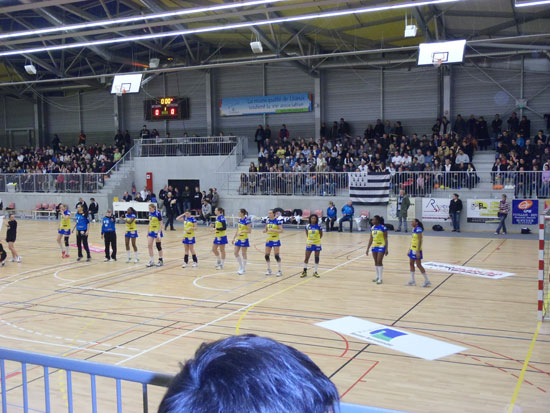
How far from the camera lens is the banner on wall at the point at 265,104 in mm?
36594

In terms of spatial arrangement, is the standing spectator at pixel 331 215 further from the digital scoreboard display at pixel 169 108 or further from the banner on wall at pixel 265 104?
the digital scoreboard display at pixel 169 108

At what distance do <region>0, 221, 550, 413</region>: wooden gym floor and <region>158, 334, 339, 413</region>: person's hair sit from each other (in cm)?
469

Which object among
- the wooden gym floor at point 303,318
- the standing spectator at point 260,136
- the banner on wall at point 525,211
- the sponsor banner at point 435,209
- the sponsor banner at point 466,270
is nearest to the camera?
the wooden gym floor at point 303,318

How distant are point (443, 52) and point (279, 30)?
11.3 m

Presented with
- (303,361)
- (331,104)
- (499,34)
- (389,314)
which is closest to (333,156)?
(331,104)

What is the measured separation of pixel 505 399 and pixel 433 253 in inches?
528

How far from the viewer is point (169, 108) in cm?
3784

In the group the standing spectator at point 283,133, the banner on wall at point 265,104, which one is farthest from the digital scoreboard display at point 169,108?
the standing spectator at point 283,133

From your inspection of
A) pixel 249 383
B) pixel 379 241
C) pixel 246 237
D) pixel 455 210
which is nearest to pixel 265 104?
pixel 455 210

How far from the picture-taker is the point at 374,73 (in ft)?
114

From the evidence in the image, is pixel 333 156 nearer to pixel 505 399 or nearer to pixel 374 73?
pixel 374 73

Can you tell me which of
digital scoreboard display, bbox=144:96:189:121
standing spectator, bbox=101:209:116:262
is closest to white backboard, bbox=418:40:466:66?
standing spectator, bbox=101:209:116:262

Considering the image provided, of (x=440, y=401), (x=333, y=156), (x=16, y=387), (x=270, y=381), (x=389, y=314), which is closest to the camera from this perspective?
(x=270, y=381)

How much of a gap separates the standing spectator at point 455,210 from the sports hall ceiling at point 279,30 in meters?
7.34
